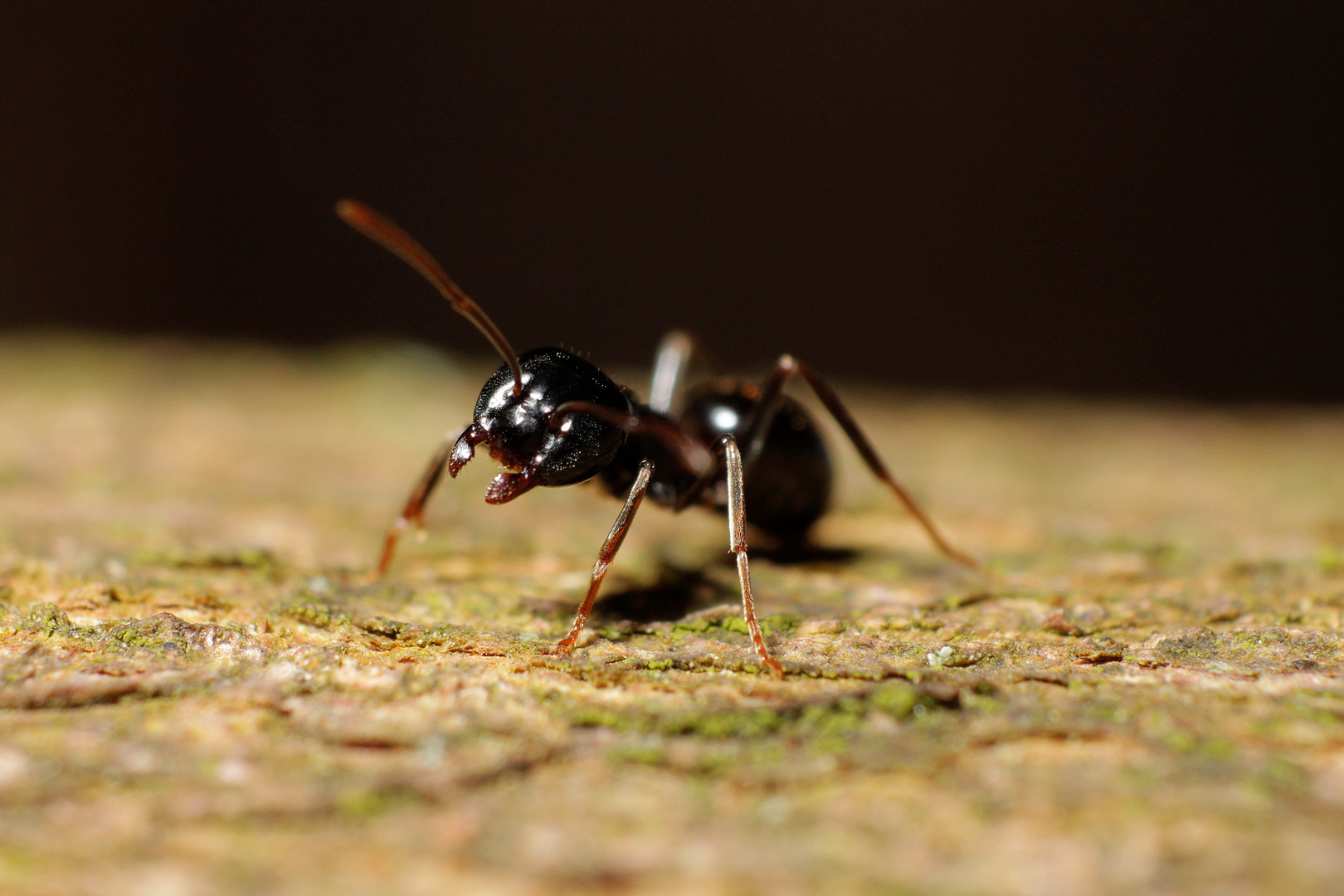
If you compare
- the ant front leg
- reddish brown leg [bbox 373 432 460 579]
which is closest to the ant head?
the ant front leg

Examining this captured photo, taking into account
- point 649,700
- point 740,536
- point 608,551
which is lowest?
point 649,700

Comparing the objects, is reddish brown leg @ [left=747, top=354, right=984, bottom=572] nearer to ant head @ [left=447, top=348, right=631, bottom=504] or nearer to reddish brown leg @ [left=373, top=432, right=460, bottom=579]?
ant head @ [left=447, top=348, right=631, bottom=504]

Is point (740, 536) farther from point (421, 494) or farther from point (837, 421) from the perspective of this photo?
point (421, 494)

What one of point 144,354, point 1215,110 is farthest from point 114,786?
point 1215,110

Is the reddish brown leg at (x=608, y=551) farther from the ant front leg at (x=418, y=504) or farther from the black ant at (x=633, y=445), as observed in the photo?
the ant front leg at (x=418, y=504)

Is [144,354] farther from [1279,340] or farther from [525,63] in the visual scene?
[1279,340]

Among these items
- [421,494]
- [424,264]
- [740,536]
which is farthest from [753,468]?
[424,264]
